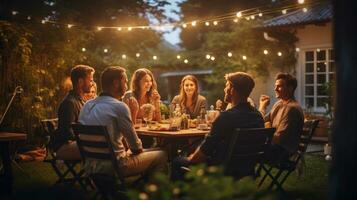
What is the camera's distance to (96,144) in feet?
14.7

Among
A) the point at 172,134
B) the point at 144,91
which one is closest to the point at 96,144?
the point at 172,134

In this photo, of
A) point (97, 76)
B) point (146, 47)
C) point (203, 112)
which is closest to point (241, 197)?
point (203, 112)

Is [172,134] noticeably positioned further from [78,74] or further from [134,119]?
[78,74]

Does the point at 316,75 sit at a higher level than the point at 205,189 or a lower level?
higher

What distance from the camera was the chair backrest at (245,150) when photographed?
14.3ft

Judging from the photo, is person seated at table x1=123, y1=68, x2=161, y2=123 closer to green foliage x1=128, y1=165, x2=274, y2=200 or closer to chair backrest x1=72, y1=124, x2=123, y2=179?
chair backrest x1=72, y1=124, x2=123, y2=179

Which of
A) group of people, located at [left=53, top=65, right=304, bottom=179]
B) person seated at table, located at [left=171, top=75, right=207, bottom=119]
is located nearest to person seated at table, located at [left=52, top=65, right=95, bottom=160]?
group of people, located at [left=53, top=65, right=304, bottom=179]

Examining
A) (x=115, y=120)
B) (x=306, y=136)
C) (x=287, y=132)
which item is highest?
(x=115, y=120)

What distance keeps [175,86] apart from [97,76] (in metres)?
11.2

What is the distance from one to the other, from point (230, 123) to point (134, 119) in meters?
1.99

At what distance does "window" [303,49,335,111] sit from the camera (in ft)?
41.2

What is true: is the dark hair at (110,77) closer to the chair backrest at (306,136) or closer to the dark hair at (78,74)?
the dark hair at (78,74)

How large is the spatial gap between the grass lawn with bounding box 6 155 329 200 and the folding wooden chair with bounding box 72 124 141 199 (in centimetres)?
126

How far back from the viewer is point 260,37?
13867 mm
